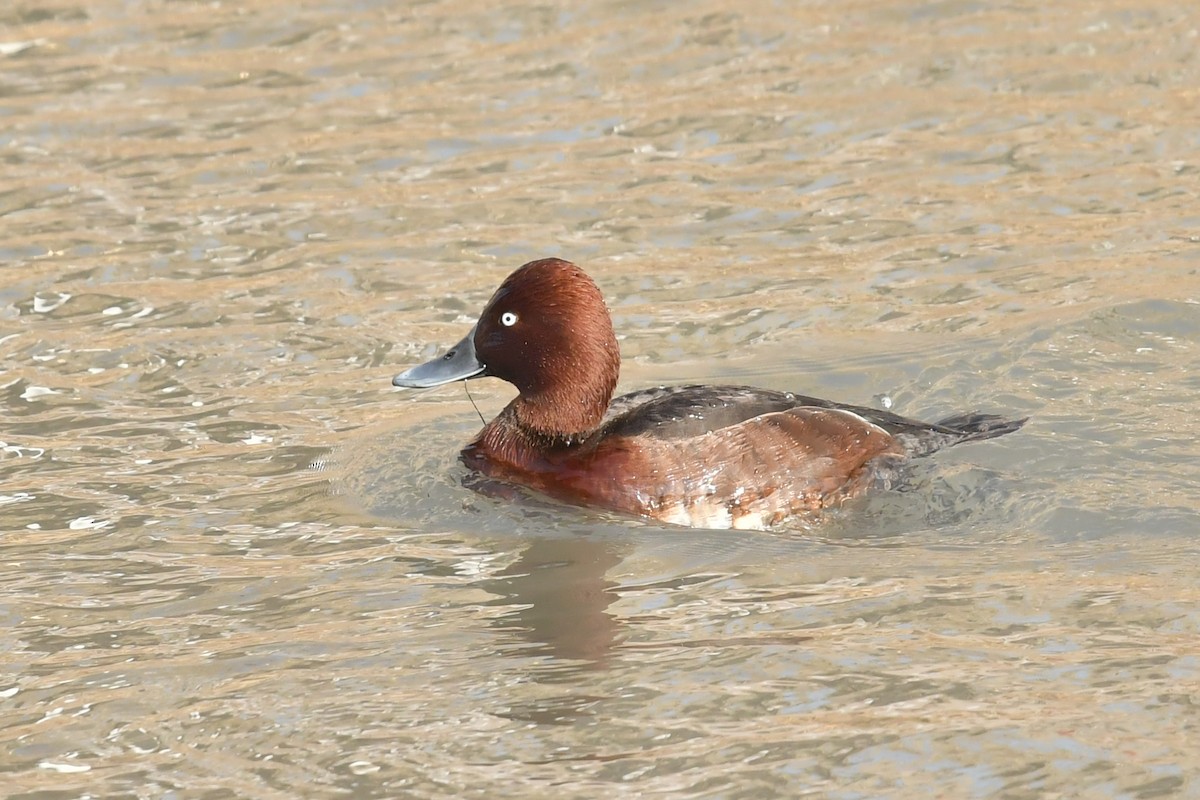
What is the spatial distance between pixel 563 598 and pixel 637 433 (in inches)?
42.8

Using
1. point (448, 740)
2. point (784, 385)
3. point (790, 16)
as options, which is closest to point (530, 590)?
point (448, 740)

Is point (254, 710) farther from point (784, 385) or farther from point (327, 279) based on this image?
point (327, 279)

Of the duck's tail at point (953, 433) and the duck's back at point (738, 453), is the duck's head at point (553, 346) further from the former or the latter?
the duck's tail at point (953, 433)

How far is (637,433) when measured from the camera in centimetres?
770

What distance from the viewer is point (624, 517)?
298 inches

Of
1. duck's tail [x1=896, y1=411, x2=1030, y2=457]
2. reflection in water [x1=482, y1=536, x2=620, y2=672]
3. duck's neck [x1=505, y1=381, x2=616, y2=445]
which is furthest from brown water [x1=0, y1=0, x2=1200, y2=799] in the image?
duck's neck [x1=505, y1=381, x2=616, y2=445]

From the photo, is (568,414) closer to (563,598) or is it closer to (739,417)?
(739,417)

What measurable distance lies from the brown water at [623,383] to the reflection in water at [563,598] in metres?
0.02

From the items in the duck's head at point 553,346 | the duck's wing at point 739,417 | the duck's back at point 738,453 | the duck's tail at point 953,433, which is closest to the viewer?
the duck's back at point 738,453

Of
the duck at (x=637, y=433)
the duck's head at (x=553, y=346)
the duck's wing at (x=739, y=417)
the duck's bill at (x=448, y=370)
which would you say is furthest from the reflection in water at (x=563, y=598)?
the duck's bill at (x=448, y=370)

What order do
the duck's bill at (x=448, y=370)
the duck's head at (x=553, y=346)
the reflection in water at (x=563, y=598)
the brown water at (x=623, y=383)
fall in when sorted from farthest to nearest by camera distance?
the duck's bill at (x=448, y=370), the duck's head at (x=553, y=346), the reflection in water at (x=563, y=598), the brown water at (x=623, y=383)

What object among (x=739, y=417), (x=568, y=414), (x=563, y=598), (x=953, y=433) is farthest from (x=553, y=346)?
(x=953, y=433)

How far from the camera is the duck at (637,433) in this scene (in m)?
→ 7.63

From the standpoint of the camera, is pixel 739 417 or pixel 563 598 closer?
pixel 563 598
